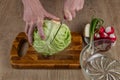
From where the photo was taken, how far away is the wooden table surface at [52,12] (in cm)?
92

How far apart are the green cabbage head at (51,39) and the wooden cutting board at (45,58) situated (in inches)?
1.0

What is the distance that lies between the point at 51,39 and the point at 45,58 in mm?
85

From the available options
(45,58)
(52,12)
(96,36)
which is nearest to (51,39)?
(45,58)

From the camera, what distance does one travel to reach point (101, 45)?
0.97m

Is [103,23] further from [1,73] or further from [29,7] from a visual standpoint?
[1,73]

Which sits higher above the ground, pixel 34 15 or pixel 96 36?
pixel 34 15

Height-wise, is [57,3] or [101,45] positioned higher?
[57,3]

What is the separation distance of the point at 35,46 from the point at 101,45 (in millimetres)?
267

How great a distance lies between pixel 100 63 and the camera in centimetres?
95

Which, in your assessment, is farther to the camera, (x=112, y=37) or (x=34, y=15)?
(x=112, y=37)

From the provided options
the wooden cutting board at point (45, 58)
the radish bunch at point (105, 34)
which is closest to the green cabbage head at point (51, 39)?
the wooden cutting board at point (45, 58)

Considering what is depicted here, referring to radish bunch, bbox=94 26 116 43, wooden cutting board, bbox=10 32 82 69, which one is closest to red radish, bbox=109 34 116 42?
radish bunch, bbox=94 26 116 43

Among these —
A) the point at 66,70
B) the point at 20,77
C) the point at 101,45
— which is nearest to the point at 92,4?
the point at 101,45

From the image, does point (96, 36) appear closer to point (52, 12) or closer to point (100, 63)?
point (100, 63)
